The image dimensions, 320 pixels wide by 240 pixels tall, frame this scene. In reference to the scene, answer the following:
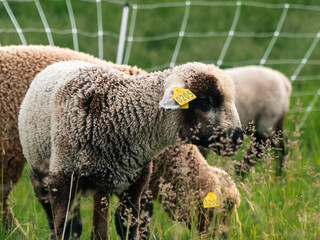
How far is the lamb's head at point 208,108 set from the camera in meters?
3.26

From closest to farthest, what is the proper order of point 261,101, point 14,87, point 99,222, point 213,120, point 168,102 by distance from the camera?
point 168,102 → point 213,120 → point 99,222 → point 14,87 → point 261,101

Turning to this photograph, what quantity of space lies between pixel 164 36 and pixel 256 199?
196 inches

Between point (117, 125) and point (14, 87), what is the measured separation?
1.12 meters

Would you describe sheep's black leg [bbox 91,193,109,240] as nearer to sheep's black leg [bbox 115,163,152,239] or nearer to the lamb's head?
sheep's black leg [bbox 115,163,152,239]

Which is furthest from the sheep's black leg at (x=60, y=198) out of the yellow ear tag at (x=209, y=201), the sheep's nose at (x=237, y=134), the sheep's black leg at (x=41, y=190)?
the sheep's nose at (x=237, y=134)

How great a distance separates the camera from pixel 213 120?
3.28 m

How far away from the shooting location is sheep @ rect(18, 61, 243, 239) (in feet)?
10.8

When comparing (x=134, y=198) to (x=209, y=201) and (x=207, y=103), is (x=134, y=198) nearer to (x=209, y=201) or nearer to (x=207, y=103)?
(x=209, y=201)

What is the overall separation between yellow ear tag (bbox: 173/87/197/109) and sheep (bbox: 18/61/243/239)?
53mm

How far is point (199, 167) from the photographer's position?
13.0ft

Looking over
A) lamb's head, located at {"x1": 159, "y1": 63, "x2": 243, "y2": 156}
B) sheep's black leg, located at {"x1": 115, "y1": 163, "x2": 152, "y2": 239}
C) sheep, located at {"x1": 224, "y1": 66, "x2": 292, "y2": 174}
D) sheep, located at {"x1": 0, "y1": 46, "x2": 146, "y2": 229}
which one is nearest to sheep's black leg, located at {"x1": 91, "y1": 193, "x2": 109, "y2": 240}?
sheep's black leg, located at {"x1": 115, "y1": 163, "x2": 152, "y2": 239}

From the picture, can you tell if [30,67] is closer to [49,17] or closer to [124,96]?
[124,96]

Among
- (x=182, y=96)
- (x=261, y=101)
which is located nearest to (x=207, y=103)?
(x=182, y=96)

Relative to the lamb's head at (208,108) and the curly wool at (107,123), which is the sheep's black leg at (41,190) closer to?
the curly wool at (107,123)
